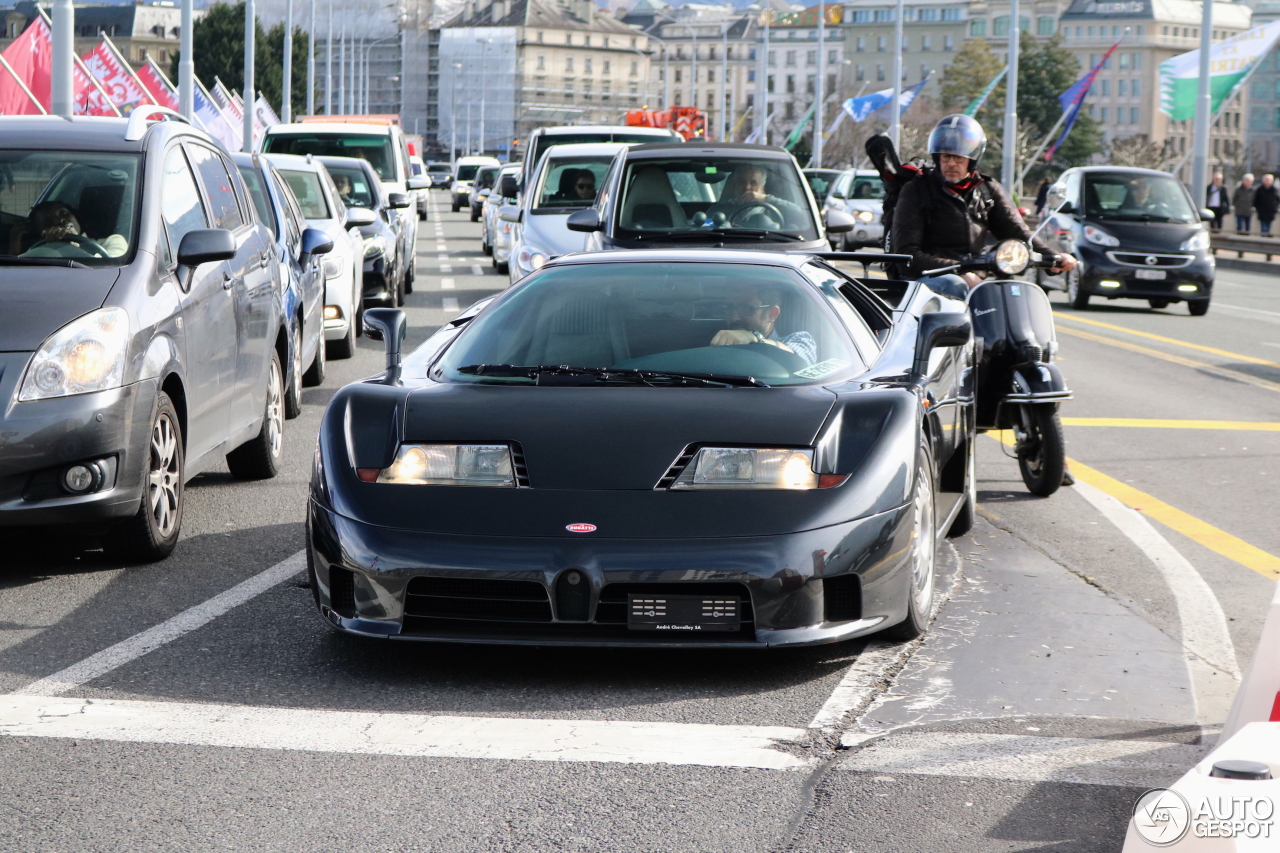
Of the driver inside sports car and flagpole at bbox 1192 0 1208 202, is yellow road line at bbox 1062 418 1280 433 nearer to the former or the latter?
the driver inside sports car

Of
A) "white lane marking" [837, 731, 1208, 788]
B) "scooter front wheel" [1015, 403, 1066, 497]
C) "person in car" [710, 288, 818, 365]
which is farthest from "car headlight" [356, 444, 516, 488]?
"scooter front wheel" [1015, 403, 1066, 497]

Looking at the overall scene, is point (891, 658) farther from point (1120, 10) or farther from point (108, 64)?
point (1120, 10)

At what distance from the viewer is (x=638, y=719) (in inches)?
182

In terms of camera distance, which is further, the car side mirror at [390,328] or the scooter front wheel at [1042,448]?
the scooter front wheel at [1042,448]

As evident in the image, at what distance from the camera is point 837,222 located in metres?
13.6

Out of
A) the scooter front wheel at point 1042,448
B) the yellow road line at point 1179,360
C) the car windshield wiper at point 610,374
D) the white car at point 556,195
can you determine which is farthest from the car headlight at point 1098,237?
the car windshield wiper at point 610,374

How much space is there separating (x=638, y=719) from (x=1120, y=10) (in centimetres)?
18054

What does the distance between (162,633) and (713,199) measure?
7942mm

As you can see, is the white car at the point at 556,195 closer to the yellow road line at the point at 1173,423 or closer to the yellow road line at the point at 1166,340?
the yellow road line at the point at 1166,340

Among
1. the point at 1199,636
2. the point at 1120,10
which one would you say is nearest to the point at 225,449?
the point at 1199,636

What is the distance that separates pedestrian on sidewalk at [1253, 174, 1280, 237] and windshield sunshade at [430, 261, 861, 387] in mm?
33571

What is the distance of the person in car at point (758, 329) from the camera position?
585 centimetres

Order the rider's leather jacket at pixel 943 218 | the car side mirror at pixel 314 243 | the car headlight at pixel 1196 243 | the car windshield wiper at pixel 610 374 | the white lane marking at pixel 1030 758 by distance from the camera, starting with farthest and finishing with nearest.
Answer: the car headlight at pixel 1196 243, the car side mirror at pixel 314 243, the rider's leather jacket at pixel 943 218, the car windshield wiper at pixel 610 374, the white lane marking at pixel 1030 758

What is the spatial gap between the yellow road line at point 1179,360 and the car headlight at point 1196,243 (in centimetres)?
331
